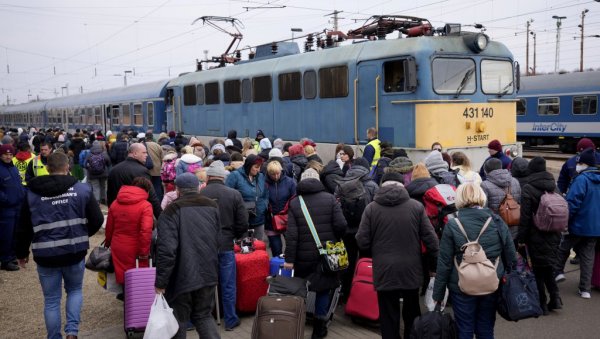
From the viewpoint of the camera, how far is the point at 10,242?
823cm

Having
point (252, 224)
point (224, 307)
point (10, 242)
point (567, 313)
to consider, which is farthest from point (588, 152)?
point (10, 242)

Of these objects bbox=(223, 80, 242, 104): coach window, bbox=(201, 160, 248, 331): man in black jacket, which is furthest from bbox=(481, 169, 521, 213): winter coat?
bbox=(223, 80, 242, 104): coach window

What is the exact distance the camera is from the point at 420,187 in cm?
591

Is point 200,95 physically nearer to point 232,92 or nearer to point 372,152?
point 232,92

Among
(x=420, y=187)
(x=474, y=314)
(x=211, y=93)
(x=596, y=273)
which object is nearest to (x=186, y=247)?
(x=474, y=314)

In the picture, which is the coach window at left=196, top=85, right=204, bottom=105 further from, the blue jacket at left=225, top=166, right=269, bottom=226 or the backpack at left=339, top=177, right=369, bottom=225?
the backpack at left=339, top=177, right=369, bottom=225

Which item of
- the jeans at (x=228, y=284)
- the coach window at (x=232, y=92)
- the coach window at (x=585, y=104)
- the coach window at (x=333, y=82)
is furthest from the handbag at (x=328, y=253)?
the coach window at (x=585, y=104)

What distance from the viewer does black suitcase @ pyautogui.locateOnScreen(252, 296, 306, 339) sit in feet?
15.2

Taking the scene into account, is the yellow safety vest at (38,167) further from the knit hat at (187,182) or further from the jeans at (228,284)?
the knit hat at (187,182)

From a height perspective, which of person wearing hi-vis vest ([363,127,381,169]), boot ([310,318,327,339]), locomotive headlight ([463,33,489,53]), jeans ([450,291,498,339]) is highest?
locomotive headlight ([463,33,489,53])

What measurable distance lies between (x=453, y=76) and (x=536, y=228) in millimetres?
5627

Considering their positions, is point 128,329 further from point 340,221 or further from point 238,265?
point 340,221

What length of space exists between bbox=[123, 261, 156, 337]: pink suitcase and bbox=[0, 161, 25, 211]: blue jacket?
3.54m

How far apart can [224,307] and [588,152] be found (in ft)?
15.1
